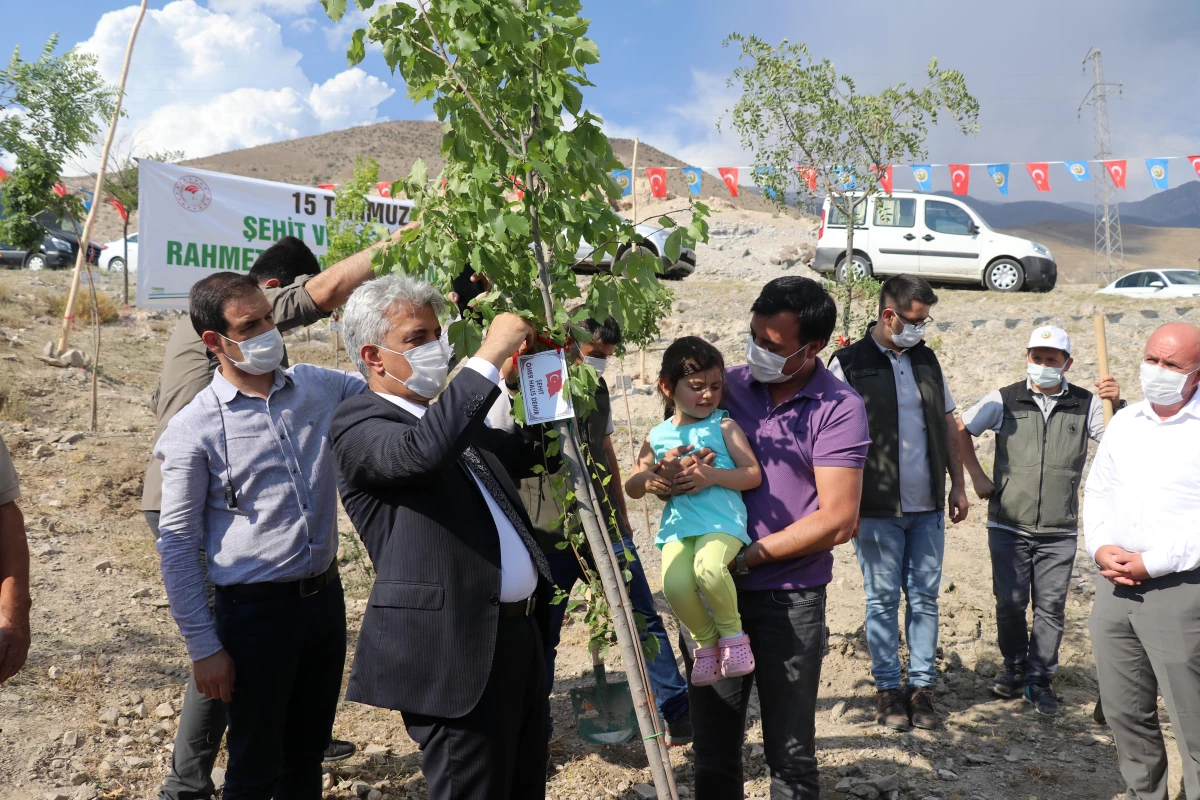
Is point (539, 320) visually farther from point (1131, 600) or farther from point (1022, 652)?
point (1022, 652)

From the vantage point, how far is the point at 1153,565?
2.92 m

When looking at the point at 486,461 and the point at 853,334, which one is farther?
the point at 853,334

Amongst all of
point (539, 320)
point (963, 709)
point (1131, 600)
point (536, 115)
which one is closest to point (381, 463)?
point (539, 320)

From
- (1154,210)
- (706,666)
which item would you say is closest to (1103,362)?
(706,666)

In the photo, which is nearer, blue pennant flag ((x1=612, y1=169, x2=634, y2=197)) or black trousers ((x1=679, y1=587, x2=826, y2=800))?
blue pennant flag ((x1=612, y1=169, x2=634, y2=197))

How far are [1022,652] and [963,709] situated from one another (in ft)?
1.55

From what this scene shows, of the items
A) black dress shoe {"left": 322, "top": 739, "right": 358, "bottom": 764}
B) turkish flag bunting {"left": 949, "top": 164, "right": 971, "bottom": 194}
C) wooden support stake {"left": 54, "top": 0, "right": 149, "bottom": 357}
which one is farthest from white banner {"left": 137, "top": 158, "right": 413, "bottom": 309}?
turkish flag bunting {"left": 949, "top": 164, "right": 971, "bottom": 194}

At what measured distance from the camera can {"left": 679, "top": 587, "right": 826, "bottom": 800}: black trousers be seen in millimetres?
2584

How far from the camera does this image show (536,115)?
7.02 feet

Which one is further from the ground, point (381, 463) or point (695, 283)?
point (695, 283)

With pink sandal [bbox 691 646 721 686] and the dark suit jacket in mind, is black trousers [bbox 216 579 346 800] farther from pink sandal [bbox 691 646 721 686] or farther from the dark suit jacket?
pink sandal [bbox 691 646 721 686]

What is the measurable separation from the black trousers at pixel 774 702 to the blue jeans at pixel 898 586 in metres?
1.61

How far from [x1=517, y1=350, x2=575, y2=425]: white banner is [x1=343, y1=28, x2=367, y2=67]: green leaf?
824mm

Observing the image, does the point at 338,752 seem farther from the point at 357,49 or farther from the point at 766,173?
the point at 766,173
